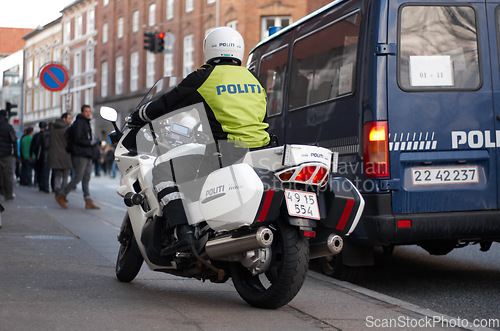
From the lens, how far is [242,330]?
441cm

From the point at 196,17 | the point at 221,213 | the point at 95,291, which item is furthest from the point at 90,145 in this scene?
the point at 196,17

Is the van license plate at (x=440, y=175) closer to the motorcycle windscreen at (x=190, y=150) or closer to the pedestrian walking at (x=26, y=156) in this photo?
the motorcycle windscreen at (x=190, y=150)

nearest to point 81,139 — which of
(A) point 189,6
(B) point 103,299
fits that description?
(B) point 103,299

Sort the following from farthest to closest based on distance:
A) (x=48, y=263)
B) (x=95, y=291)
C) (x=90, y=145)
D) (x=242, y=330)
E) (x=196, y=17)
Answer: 1. (x=196, y=17)
2. (x=90, y=145)
3. (x=48, y=263)
4. (x=95, y=291)
5. (x=242, y=330)

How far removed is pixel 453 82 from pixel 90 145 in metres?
8.74

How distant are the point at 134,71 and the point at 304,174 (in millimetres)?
49621

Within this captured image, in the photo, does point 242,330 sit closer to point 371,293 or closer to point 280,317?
point 280,317

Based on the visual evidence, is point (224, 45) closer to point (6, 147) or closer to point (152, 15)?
point (6, 147)

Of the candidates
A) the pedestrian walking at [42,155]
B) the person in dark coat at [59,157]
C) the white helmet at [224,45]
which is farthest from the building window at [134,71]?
the white helmet at [224,45]

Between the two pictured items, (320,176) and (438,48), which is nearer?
(320,176)

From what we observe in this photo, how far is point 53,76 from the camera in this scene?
54.0ft

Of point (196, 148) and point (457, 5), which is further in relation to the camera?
point (457, 5)

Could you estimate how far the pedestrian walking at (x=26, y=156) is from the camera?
2204 centimetres

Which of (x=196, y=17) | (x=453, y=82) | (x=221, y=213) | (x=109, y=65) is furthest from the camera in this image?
(x=109, y=65)
